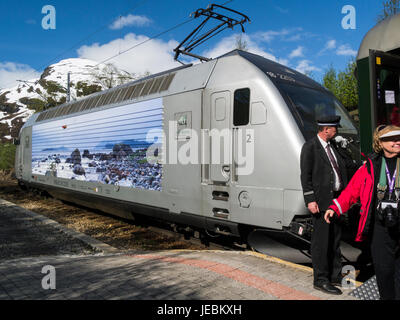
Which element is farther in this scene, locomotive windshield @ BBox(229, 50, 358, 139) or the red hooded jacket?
locomotive windshield @ BBox(229, 50, 358, 139)

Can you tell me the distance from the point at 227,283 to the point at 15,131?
88336 millimetres

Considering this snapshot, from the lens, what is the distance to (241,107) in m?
5.13

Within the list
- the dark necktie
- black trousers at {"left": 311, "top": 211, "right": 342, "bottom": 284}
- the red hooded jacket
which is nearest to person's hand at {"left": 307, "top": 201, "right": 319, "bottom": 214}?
black trousers at {"left": 311, "top": 211, "right": 342, "bottom": 284}

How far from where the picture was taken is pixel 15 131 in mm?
80688

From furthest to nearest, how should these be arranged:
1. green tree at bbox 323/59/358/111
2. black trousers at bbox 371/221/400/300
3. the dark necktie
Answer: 1. green tree at bbox 323/59/358/111
2. the dark necktie
3. black trousers at bbox 371/221/400/300

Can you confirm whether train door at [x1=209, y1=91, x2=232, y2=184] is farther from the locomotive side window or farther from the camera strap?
the camera strap

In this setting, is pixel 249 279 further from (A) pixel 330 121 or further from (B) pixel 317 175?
(A) pixel 330 121

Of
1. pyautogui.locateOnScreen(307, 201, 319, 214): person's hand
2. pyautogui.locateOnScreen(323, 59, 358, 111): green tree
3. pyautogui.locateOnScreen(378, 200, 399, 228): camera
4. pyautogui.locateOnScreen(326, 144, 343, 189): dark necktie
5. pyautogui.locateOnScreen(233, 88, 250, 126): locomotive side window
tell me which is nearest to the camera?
pyautogui.locateOnScreen(378, 200, 399, 228): camera

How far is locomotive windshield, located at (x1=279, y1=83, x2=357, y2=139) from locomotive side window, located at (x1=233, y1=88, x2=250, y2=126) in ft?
1.67

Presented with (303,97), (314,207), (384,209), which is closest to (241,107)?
(303,97)

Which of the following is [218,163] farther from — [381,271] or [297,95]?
[381,271]

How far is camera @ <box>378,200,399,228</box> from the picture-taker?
274 centimetres

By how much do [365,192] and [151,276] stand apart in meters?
2.64

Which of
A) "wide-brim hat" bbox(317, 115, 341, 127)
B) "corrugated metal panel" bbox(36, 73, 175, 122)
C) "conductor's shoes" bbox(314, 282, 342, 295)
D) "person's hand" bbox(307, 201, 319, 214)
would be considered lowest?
"conductor's shoes" bbox(314, 282, 342, 295)
